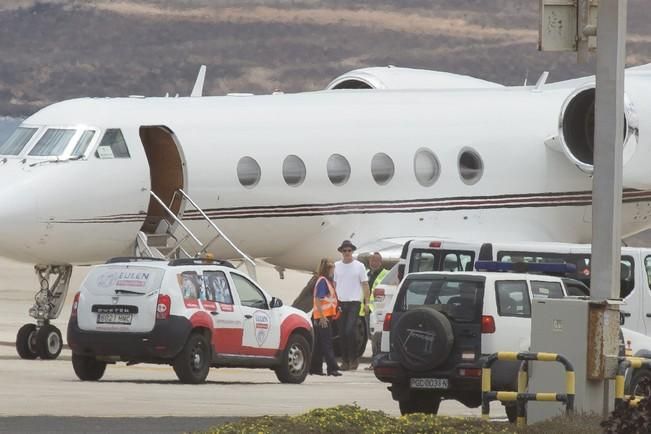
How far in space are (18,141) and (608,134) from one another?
14.6 metres

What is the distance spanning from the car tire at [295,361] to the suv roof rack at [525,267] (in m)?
3.39

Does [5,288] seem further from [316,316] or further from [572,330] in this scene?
[572,330]

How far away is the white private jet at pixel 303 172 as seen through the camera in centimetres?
2866

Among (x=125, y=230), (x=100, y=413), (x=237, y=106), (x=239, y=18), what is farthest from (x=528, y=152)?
(x=239, y=18)

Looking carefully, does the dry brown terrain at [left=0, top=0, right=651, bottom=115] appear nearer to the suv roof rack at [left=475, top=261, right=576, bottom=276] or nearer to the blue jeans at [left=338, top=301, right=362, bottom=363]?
the blue jeans at [left=338, top=301, right=362, bottom=363]

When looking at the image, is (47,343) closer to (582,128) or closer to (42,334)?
(42,334)

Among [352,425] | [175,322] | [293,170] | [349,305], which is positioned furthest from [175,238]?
[352,425]

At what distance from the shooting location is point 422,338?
65.5 ft

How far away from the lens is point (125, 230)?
96.0 feet

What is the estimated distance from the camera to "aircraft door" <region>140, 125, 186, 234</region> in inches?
1177

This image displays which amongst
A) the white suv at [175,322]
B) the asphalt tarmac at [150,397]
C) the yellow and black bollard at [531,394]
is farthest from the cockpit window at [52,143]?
the yellow and black bollard at [531,394]

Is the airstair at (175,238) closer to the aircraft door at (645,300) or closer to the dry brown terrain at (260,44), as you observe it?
the aircraft door at (645,300)

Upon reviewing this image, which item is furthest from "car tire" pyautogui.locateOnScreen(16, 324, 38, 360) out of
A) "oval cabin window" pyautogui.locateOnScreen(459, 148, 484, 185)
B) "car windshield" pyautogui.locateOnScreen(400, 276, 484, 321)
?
"oval cabin window" pyautogui.locateOnScreen(459, 148, 484, 185)

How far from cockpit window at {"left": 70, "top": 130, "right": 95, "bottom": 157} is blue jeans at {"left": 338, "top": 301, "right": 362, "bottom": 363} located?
421 cm
